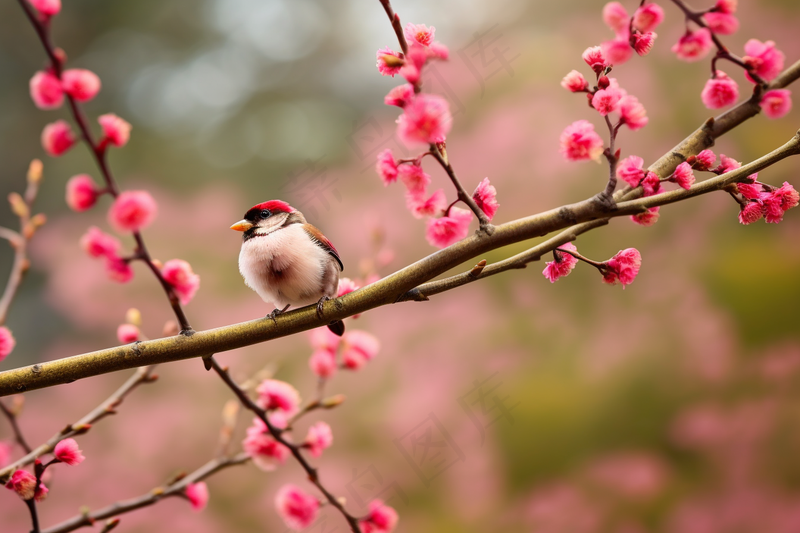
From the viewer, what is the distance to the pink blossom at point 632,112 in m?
0.56

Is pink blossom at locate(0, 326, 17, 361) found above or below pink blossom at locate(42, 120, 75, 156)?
below

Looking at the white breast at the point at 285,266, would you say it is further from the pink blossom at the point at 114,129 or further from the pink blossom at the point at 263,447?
the pink blossom at the point at 114,129

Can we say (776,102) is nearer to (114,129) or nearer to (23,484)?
(114,129)

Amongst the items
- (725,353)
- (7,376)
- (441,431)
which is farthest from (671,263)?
(7,376)

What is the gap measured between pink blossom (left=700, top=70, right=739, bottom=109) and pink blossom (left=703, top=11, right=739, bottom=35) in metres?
0.05

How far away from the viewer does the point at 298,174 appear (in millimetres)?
1820

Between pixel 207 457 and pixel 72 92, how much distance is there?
1.34 meters

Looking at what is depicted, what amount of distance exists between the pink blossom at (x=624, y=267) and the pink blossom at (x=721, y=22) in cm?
22

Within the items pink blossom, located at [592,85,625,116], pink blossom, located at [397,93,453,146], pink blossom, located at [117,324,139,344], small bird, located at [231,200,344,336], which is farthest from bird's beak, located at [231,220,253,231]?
pink blossom, located at [592,85,625,116]

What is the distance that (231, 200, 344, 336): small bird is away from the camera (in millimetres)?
818

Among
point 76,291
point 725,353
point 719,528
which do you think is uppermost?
point 76,291

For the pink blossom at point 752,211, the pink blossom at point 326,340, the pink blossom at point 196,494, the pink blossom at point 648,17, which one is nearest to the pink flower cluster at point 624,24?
the pink blossom at point 648,17

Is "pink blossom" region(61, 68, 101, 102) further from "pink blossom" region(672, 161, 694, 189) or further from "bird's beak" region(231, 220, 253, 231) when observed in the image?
"pink blossom" region(672, 161, 694, 189)

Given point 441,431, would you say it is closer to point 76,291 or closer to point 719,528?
point 719,528
